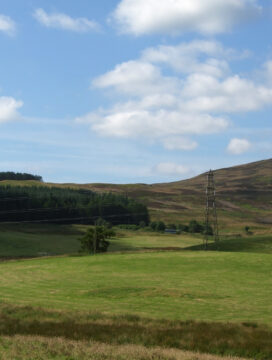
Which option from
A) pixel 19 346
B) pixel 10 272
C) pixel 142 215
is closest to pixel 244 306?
pixel 19 346

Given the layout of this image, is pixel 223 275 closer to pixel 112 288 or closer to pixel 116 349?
pixel 112 288

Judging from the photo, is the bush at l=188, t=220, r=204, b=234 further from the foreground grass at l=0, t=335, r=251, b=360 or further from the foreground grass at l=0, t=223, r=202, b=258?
Answer: the foreground grass at l=0, t=335, r=251, b=360

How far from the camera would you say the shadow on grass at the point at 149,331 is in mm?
23234

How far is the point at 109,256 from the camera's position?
6850 centimetres

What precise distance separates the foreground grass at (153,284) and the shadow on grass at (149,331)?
2.54m

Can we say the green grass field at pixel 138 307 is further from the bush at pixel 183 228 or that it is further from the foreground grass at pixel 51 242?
the bush at pixel 183 228

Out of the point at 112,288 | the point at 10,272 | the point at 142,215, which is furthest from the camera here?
the point at 142,215

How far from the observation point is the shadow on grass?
915 inches

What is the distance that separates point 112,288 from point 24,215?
420ft

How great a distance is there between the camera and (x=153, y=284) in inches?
1736

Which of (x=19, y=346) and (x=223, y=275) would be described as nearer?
(x=19, y=346)

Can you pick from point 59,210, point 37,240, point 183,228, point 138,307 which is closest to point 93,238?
point 37,240

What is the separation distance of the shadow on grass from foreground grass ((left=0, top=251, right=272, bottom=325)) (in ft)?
8.33

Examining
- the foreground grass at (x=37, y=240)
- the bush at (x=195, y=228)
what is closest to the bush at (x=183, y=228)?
the bush at (x=195, y=228)
